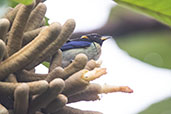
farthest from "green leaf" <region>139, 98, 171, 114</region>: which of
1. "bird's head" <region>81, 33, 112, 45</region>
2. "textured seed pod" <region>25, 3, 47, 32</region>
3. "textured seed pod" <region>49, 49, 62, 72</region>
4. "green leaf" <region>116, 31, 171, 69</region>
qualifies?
"bird's head" <region>81, 33, 112, 45</region>

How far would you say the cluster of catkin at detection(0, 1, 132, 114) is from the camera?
904 millimetres

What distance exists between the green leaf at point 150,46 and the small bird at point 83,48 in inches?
29.5

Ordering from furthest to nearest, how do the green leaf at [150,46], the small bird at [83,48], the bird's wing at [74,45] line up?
the bird's wing at [74,45] → the small bird at [83,48] → the green leaf at [150,46]

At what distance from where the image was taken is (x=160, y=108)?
0.68 m

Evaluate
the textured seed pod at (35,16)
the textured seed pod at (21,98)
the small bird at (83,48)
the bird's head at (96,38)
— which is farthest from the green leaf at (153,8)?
the bird's head at (96,38)

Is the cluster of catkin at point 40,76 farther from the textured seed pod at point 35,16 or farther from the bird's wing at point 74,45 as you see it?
the bird's wing at point 74,45

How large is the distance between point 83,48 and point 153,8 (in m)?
1.15

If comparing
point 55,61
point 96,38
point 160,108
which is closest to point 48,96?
point 55,61

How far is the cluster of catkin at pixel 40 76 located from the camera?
904 millimetres

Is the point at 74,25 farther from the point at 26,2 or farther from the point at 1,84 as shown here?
the point at 26,2

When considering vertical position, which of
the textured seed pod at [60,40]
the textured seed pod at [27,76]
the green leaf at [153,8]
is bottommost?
the textured seed pod at [27,76]

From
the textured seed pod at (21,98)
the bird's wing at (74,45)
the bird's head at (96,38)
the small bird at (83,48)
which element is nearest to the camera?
the textured seed pod at (21,98)

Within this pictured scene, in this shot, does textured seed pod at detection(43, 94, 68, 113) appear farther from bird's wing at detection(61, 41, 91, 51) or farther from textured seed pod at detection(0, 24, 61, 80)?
bird's wing at detection(61, 41, 91, 51)

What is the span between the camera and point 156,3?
1.96ft
